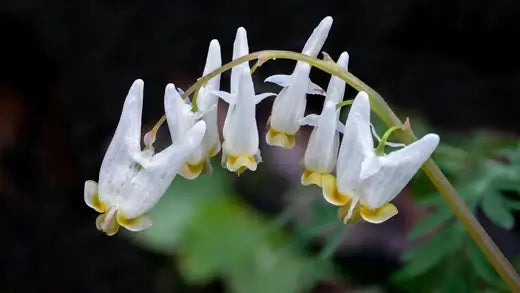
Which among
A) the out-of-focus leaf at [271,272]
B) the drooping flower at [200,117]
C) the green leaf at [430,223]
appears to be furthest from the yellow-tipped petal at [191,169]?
the out-of-focus leaf at [271,272]

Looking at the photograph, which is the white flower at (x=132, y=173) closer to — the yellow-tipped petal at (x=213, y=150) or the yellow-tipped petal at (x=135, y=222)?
the yellow-tipped petal at (x=135, y=222)

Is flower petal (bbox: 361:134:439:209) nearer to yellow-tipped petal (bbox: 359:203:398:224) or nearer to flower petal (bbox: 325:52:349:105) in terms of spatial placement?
yellow-tipped petal (bbox: 359:203:398:224)

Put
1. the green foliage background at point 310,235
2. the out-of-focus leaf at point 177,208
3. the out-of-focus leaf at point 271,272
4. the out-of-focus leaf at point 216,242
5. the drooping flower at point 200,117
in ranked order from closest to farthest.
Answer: the drooping flower at point 200,117
the green foliage background at point 310,235
the out-of-focus leaf at point 271,272
the out-of-focus leaf at point 216,242
the out-of-focus leaf at point 177,208

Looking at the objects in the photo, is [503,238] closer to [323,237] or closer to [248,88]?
[323,237]

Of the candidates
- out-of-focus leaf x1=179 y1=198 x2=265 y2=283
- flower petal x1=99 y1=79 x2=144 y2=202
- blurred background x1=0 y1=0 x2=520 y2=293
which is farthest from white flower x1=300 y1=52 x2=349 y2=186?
blurred background x1=0 y1=0 x2=520 y2=293

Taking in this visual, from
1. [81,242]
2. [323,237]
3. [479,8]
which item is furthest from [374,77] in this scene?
[81,242]

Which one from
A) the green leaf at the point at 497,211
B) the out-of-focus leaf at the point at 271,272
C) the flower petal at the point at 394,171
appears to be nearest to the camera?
the flower petal at the point at 394,171
